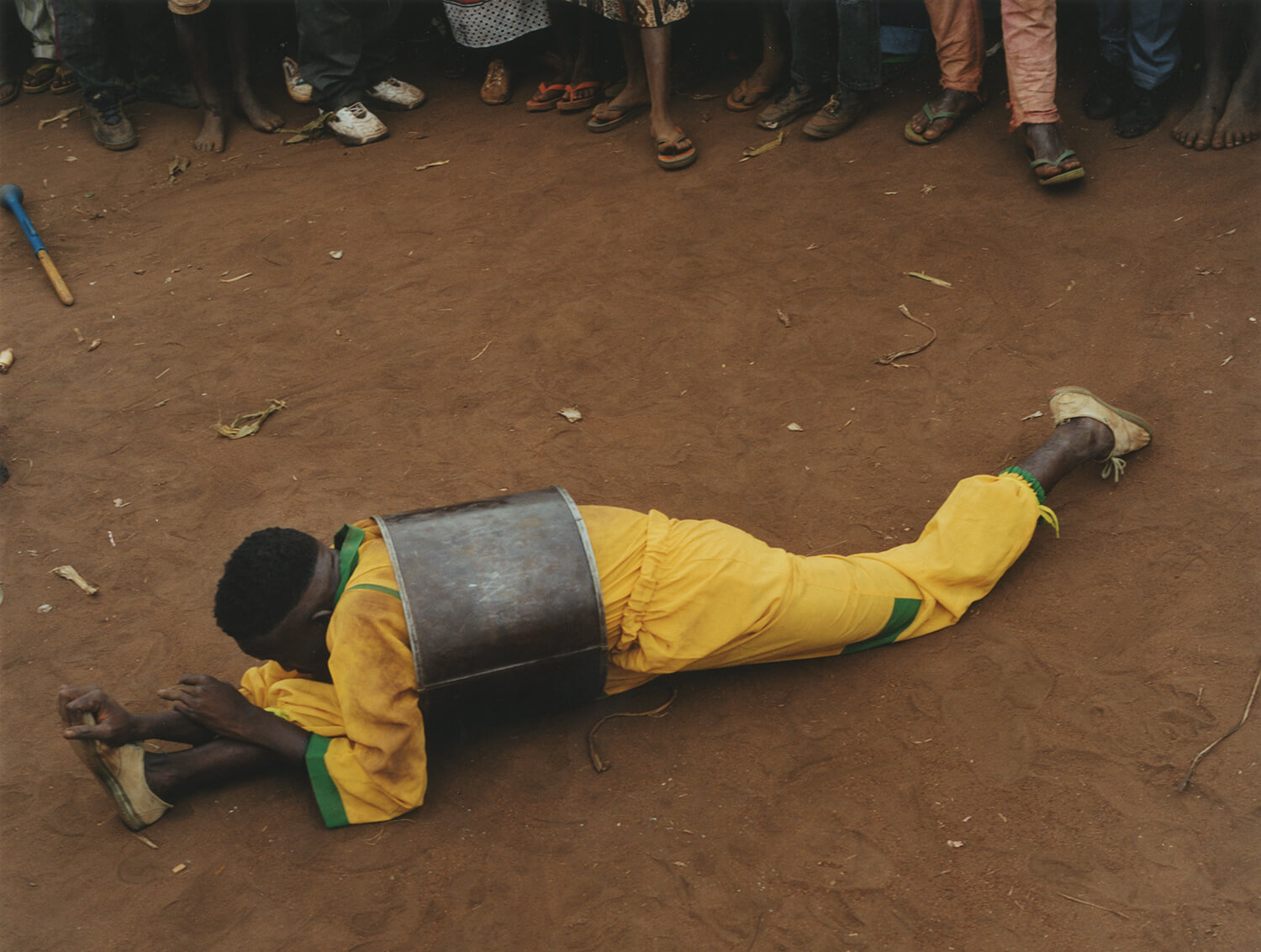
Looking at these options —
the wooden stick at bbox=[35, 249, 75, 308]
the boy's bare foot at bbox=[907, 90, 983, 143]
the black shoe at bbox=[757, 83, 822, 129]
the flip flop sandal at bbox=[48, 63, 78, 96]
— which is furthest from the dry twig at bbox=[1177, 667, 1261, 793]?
the flip flop sandal at bbox=[48, 63, 78, 96]

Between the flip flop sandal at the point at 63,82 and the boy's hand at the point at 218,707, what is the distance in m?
6.23

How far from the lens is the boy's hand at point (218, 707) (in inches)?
107

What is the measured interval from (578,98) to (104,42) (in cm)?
314

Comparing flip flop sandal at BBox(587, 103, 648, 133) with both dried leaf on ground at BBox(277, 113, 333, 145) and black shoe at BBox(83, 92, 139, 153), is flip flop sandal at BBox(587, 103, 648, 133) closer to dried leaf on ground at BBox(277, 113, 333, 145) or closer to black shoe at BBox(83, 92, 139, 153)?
dried leaf on ground at BBox(277, 113, 333, 145)

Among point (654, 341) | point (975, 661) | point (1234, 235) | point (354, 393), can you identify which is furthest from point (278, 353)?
point (1234, 235)

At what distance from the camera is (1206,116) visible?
4699mm

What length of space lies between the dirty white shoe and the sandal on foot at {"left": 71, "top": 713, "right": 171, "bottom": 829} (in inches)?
206

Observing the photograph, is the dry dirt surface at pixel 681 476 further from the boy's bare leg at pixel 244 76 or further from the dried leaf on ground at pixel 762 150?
the boy's bare leg at pixel 244 76

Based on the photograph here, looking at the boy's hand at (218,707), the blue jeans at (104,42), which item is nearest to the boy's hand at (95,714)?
the boy's hand at (218,707)

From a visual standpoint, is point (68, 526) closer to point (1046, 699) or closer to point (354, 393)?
point (354, 393)

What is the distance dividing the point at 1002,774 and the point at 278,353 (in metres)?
3.60

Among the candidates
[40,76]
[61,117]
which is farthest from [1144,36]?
[40,76]

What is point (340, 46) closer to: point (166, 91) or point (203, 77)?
point (203, 77)

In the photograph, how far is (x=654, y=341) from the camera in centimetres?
452
